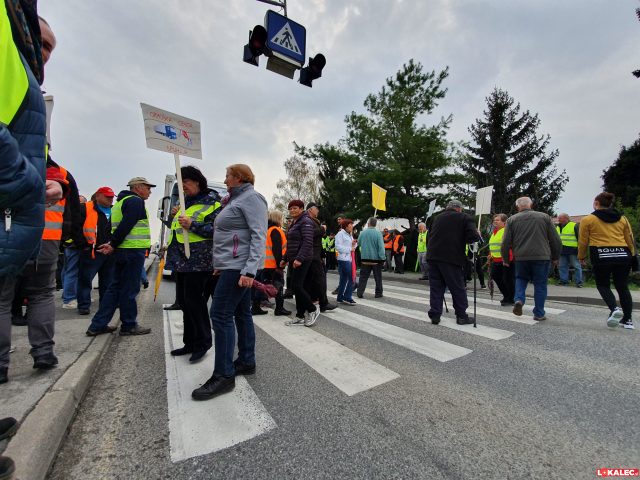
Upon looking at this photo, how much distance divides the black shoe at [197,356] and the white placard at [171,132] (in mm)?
2334

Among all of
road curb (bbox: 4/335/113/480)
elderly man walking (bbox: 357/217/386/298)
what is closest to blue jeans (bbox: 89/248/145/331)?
road curb (bbox: 4/335/113/480)

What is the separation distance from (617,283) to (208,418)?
18.8 ft

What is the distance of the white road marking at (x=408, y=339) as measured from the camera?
12.1 ft

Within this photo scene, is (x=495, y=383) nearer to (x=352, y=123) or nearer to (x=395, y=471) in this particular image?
(x=395, y=471)

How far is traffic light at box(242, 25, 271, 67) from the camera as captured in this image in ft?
22.4

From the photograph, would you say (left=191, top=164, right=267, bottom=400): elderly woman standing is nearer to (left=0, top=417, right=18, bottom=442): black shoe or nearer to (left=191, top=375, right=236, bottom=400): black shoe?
(left=191, top=375, right=236, bottom=400): black shoe

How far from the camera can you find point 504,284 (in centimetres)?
704

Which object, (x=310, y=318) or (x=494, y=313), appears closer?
(x=310, y=318)

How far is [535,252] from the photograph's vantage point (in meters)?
5.43

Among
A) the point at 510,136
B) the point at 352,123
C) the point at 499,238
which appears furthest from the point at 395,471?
the point at 510,136

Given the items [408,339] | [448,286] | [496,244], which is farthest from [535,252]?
[408,339]

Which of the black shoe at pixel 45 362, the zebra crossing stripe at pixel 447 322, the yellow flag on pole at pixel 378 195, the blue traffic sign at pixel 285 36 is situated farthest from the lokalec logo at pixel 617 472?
the yellow flag on pole at pixel 378 195

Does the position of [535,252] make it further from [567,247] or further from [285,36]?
[285,36]

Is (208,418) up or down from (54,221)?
down
